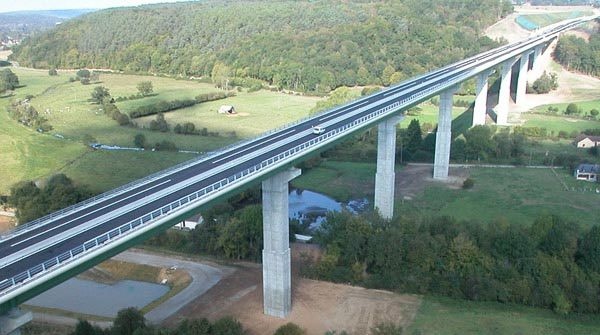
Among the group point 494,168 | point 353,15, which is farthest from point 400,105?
point 353,15

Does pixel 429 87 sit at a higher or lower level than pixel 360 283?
higher

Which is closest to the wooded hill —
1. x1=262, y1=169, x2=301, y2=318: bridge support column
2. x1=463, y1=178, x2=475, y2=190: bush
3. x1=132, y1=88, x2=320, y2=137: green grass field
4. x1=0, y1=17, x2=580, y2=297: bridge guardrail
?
x1=132, y1=88, x2=320, y2=137: green grass field

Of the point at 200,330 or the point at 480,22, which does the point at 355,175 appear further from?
the point at 480,22

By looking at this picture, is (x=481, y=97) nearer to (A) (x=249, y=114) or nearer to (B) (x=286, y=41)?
(A) (x=249, y=114)

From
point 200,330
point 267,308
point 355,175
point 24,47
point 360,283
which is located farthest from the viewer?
point 24,47

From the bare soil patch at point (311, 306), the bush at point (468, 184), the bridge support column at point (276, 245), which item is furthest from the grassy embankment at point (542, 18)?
the bridge support column at point (276, 245)

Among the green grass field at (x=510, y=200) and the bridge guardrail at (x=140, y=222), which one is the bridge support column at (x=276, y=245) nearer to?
the bridge guardrail at (x=140, y=222)

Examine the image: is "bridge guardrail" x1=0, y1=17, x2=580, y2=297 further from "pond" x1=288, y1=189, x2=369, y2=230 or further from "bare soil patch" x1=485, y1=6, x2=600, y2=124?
"bare soil patch" x1=485, y1=6, x2=600, y2=124
